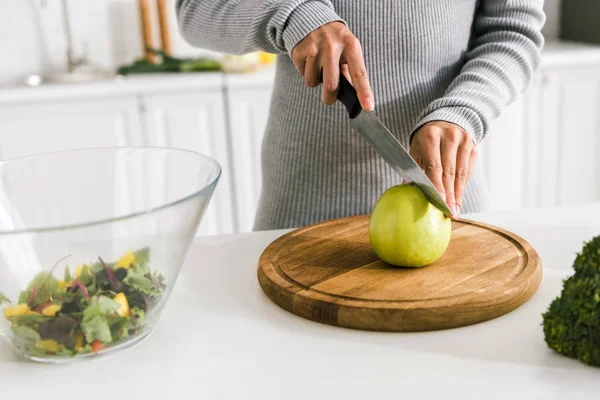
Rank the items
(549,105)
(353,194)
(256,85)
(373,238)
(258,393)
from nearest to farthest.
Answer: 1. (258,393)
2. (373,238)
3. (353,194)
4. (256,85)
5. (549,105)

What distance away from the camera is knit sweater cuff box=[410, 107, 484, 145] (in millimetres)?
1048

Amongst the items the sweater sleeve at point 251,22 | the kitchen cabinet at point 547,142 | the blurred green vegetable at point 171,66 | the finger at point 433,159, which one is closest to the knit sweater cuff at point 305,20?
the sweater sleeve at point 251,22

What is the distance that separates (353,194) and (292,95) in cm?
22

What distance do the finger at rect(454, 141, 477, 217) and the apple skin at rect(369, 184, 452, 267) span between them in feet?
0.29

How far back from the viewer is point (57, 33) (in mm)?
2705

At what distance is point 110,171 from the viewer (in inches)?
35.8

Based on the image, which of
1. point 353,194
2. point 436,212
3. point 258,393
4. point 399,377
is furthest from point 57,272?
point 353,194

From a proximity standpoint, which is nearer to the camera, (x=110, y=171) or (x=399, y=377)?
(x=399, y=377)

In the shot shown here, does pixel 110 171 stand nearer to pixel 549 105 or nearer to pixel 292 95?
pixel 292 95

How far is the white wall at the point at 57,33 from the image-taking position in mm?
2666

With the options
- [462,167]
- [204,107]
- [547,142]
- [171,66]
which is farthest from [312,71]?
[547,142]

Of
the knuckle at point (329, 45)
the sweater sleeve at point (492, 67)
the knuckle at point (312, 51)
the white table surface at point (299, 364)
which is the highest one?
the knuckle at point (329, 45)

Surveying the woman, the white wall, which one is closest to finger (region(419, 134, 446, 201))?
the woman

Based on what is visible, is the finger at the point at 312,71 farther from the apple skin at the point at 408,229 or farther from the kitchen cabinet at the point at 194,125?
the kitchen cabinet at the point at 194,125
